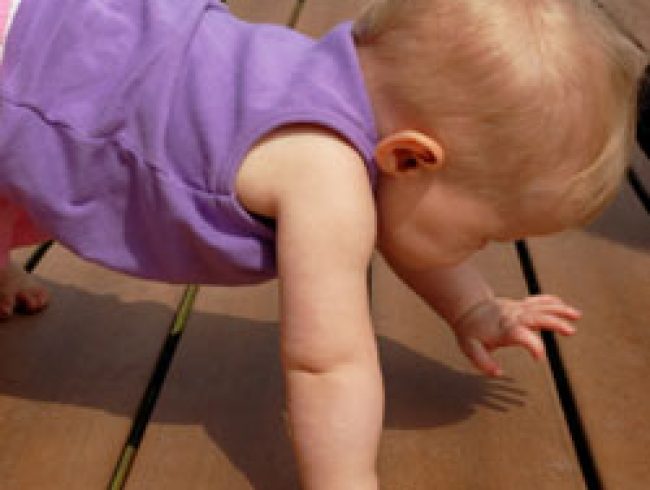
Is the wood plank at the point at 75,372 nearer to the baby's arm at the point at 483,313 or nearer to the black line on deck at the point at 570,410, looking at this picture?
the baby's arm at the point at 483,313

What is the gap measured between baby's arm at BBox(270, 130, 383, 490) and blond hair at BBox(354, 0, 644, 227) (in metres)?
0.09

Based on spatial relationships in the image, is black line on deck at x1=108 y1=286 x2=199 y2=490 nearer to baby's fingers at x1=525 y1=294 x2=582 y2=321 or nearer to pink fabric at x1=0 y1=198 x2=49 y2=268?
pink fabric at x1=0 y1=198 x2=49 y2=268

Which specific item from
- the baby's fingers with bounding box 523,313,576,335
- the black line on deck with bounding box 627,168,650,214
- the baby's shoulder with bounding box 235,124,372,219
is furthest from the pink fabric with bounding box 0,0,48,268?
the black line on deck with bounding box 627,168,650,214

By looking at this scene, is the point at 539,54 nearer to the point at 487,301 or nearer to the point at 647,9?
the point at 487,301

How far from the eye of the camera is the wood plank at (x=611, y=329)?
0.93m

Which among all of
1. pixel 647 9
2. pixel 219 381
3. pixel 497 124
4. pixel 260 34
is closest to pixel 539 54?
pixel 497 124

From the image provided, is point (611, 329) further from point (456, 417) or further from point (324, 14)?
point (324, 14)

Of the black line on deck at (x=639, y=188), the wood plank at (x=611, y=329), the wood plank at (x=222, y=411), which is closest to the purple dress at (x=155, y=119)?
the wood plank at (x=222, y=411)

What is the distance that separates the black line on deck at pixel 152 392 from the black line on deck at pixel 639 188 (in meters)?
0.68

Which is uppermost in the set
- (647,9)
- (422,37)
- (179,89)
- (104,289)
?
(422,37)

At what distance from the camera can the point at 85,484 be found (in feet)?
2.85

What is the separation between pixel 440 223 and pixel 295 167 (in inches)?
5.0

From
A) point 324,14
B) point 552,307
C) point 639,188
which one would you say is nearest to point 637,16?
point 639,188

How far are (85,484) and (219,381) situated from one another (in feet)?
0.62
